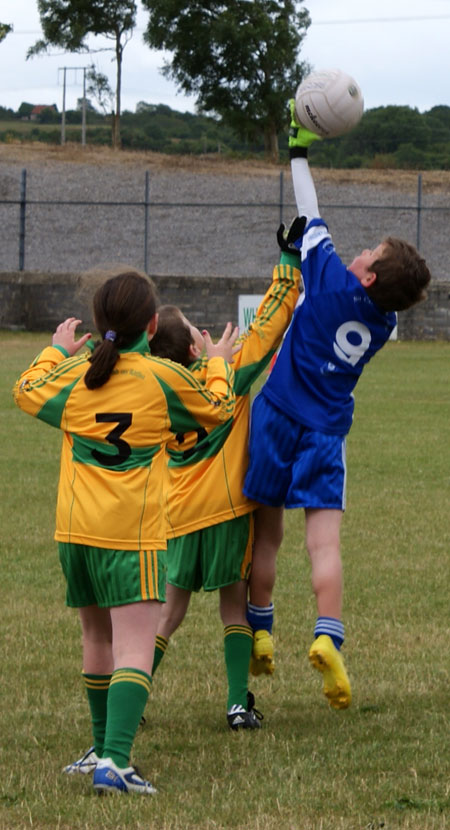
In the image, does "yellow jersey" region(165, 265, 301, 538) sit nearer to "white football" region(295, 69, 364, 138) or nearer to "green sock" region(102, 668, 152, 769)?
Answer: "white football" region(295, 69, 364, 138)

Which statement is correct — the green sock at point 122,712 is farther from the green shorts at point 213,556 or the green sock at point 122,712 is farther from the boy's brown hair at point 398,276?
the boy's brown hair at point 398,276

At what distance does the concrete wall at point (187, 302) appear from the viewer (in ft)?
86.7

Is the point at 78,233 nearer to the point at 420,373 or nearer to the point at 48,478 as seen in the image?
the point at 420,373

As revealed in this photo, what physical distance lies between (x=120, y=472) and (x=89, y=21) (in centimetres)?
4471

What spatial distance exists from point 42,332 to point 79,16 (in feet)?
74.9

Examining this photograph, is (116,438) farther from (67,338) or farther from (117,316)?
(67,338)

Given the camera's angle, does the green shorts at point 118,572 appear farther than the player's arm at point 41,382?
No

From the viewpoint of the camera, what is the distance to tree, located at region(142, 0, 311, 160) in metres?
44.9

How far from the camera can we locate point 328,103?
15.1 ft

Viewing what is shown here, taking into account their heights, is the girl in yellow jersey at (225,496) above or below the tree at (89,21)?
below

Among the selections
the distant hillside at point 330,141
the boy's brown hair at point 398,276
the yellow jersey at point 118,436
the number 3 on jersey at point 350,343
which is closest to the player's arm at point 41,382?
the yellow jersey at point 118,436

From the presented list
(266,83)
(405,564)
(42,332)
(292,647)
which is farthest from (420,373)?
(266,83)

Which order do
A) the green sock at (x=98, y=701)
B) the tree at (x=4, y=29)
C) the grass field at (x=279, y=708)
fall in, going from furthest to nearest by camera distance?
the tree at (x=4, y=29) → the green sock at (x=98, y=701) → the grass field at (x=279, y=708)

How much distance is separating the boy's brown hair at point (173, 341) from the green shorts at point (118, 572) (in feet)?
2.74
